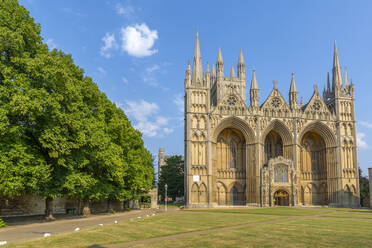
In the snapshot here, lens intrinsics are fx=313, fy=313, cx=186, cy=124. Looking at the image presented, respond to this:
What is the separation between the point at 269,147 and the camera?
60.2 m

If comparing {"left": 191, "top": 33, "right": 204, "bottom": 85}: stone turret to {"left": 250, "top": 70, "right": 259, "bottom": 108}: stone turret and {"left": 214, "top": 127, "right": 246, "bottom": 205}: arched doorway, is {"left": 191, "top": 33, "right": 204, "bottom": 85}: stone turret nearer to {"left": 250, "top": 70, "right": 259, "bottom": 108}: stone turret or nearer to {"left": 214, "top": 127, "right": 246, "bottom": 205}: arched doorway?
{"left": 250, "top": 70, "right": 259, "bottom": 108}: stone turret

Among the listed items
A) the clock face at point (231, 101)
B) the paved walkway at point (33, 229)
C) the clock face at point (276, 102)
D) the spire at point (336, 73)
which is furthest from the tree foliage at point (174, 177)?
the paved walkway at point (33, 229)


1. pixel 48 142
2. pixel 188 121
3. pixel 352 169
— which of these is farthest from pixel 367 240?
pixel 352 169

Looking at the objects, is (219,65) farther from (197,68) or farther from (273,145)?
(273,145)

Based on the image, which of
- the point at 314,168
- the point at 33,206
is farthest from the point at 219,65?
the point at 33,206

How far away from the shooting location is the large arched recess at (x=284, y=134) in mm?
56109

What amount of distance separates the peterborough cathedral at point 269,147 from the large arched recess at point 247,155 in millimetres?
165

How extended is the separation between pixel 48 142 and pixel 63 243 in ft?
32.5

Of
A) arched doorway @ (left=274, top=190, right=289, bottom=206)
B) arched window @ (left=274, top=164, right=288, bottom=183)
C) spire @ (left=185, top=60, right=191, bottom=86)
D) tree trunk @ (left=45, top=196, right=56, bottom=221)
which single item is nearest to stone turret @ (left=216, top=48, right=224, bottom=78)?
spire @ (left=185, top=60, right=191, bottom=86)

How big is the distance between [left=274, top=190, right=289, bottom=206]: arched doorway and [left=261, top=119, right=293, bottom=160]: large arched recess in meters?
6.42

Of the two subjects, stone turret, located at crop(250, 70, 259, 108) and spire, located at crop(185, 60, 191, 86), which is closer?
spire, located at crop(185, 60, 191, 86)

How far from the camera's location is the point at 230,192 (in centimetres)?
5662

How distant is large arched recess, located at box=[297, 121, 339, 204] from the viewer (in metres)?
56.2

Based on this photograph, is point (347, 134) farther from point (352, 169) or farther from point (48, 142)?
point (48, 142)
